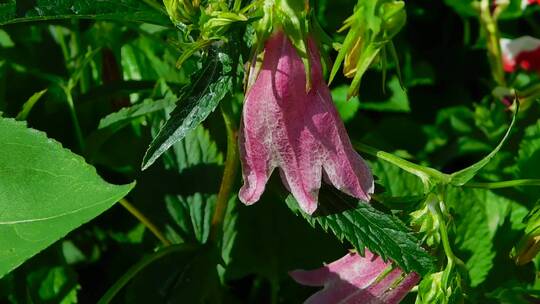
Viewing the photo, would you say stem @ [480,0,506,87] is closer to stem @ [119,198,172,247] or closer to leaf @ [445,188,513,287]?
leaf @ [445,188,513,287]

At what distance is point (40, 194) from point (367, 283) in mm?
291

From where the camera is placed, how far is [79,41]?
121cm

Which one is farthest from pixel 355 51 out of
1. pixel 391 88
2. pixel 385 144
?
pixel 391 88

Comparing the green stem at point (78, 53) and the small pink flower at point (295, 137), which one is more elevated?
the small pink flower at point (295, 137)

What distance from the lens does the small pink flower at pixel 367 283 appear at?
2.47 ft

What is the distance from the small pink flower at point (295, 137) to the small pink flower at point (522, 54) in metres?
0.69

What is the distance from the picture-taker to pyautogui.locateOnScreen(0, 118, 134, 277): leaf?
0.60 meters

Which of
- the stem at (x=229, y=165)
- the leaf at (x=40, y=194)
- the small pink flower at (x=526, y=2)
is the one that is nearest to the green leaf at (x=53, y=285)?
the stem at (x=229, y=165)

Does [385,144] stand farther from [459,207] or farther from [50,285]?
[50,285]

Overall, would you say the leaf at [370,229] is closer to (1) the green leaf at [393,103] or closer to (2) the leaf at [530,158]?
(2) the leaf at [530,158]

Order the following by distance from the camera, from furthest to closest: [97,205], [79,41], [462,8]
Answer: [462,8], [79,41], [97,205]

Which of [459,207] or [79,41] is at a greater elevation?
[79,41]

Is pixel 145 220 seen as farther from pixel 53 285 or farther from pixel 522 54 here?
pixel 522 54

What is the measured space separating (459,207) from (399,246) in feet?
1.32
